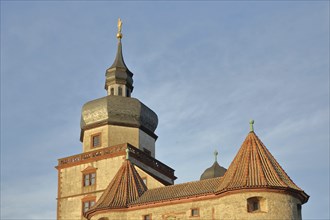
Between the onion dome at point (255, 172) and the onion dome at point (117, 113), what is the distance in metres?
14.3

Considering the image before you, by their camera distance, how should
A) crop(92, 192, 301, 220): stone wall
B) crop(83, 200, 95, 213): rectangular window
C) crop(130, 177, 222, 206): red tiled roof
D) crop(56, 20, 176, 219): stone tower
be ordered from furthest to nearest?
crop(56, 20, 176, 219): stone tower, crop(83, 200, 95, 213): rectangular window, crop(130, 177, 222, 206): red tiled roof, crop(92, 192, 301, 220): stone wall

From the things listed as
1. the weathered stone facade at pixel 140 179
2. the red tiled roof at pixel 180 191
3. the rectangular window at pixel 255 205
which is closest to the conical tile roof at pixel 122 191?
the weathered stone facade at pixel 140 179

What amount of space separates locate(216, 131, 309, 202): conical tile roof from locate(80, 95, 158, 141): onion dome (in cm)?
1434

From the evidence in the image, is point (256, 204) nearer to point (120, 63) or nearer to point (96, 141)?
point (96, 141)

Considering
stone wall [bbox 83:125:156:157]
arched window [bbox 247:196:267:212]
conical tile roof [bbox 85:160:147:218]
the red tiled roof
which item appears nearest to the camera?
arched window [bbox 247:196:267:212]

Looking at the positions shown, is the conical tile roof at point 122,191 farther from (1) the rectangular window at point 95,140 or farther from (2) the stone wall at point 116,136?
(1) the rectangular window at point 95,140

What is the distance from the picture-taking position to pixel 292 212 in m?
41.7

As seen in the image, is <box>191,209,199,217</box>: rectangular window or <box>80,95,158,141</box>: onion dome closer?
<box>191,209,199,217</box>: rectangular window

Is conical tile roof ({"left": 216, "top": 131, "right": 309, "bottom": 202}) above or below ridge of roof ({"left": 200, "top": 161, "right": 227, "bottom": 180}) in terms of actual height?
below

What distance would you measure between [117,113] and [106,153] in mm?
3880

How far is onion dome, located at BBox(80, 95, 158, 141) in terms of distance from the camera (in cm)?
5681

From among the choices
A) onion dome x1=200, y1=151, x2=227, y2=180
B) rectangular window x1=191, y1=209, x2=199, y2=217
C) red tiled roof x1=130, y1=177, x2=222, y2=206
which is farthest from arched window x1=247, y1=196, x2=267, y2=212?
onion dome x1=200, y1=151, x2=227, y2=180

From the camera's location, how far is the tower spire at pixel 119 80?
6056 centimetres

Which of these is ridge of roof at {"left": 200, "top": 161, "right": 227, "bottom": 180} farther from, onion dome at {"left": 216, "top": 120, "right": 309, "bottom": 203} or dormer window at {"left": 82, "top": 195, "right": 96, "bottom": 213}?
onion dome at {"left": 216, "top": 120, "right": 309, "bottom": 203}
